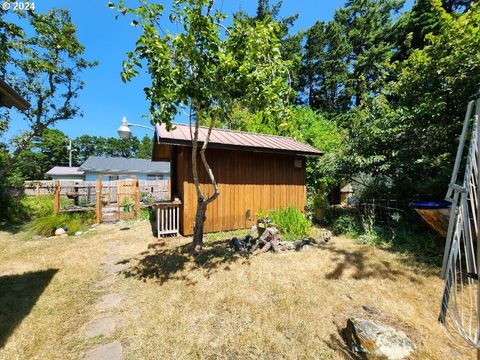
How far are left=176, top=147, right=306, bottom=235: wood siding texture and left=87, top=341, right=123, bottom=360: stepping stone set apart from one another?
4.14 meters

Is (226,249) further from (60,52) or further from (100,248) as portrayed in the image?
(60,52)

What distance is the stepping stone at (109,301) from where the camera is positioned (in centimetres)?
322

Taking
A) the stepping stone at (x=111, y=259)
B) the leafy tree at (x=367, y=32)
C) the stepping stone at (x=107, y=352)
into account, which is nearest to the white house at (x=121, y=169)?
the stepping stone at (x=111, y=259)

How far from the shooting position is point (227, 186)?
7.13 m

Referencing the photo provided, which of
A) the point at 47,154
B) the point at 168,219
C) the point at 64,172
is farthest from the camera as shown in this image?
the point at 47,154

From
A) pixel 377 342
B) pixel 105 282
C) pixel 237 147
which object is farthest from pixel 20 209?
pixel 377 342

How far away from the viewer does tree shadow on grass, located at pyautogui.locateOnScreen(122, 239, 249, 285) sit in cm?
411

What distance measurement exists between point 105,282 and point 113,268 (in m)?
0.62

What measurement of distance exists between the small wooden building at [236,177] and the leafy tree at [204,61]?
221 cm

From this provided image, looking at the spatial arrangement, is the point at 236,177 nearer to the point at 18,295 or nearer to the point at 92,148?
the point at 18,295

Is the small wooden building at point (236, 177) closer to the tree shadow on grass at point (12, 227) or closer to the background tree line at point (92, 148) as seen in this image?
the tree shadow on grass at point (12, 227)

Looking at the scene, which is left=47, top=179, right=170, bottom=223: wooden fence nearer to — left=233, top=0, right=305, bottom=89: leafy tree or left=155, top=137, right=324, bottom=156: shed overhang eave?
left=155, top=137, right=324, bottom=156: shed overhang eave

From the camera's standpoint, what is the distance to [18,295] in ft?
11.5

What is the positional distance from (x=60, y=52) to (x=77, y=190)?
20.7 feet
